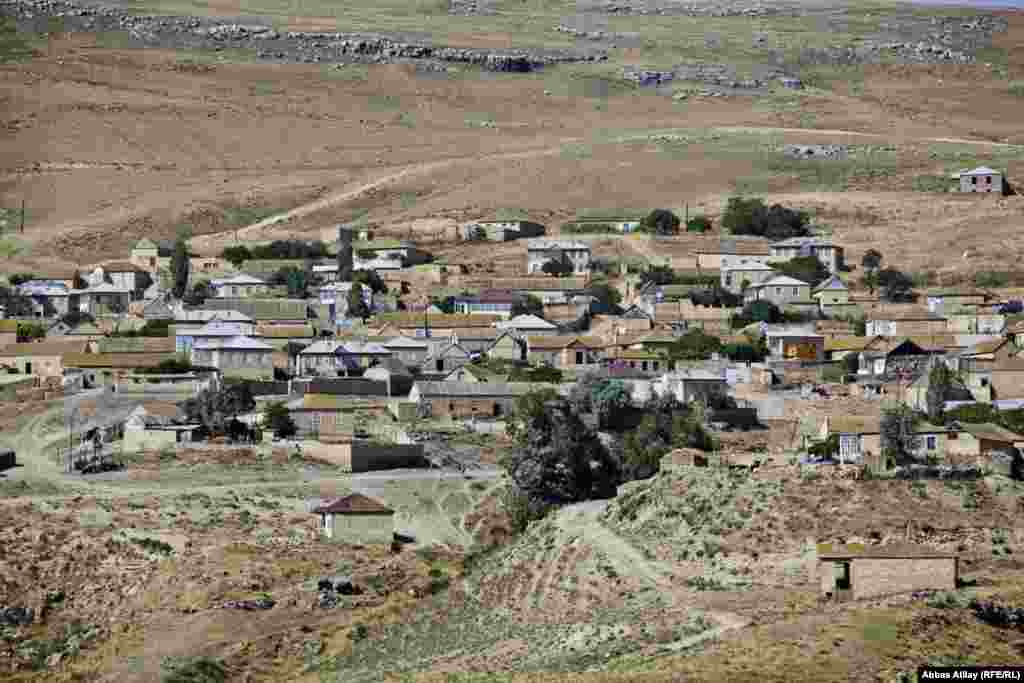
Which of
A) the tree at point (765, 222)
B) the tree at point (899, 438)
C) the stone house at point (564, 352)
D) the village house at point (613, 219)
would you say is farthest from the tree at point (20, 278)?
the tree at point (899, 438)

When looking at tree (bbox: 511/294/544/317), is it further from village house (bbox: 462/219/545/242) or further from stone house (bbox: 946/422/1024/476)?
stone house (bbox: 946/422/1024/476)

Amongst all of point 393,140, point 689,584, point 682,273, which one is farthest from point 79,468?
point 393,140

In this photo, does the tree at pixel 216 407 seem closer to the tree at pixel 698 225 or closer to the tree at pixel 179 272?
the tree at pixel 179 272

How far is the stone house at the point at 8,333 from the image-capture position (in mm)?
89387

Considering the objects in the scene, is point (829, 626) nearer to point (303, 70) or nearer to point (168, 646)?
point (168, 646)

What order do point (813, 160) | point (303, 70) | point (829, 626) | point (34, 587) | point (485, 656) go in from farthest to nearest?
point (303, 70), point (813, 160), point (34, 587), point (485, 656), point (829, 626)

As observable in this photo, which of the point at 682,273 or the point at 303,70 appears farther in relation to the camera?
the point at 303,70

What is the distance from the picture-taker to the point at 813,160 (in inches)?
5630

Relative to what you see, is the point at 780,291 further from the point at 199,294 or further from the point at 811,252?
the point at 199,294

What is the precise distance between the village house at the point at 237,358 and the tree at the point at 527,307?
41.4 ft

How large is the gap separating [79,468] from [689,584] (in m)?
24.4

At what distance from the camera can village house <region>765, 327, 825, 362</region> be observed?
280 ft

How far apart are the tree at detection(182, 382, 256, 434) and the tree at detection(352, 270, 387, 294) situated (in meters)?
23.0

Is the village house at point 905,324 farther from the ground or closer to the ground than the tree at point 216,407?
closer to the ground
